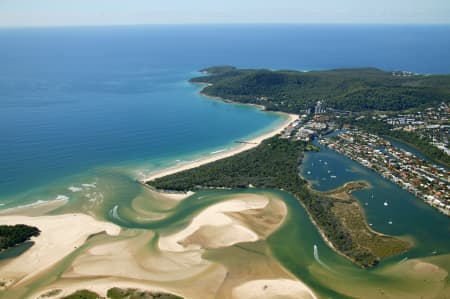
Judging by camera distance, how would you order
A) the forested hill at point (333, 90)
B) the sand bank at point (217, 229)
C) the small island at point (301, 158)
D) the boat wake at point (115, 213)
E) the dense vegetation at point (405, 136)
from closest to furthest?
the sand bank at point (217, 229), the small island at point (301, 158), the boat wake at point (115, 213), the dense vegetation at point (405, 136), the forested hill at point (333, 90)

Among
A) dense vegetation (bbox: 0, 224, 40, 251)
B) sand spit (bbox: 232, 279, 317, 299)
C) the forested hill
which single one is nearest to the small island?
the forested hill

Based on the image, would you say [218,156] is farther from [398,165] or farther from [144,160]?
[398,165]

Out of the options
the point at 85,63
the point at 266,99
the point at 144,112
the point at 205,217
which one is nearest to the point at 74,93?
the point at 144,112

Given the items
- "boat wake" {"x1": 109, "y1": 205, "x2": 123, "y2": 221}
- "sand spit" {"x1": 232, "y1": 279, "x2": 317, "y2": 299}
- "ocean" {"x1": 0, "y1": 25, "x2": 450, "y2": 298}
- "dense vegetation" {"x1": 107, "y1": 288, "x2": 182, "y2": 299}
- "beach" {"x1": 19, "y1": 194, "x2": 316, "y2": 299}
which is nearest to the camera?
"dense vegetation" {"x1": 107, "y1": 288, "x2": 182, "y2": 299}

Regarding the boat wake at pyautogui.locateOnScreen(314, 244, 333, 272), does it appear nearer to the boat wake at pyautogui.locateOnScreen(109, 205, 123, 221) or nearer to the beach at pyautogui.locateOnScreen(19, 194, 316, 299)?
the beach at pyautogui.locateOnScreen(19, 194, 316, 299)

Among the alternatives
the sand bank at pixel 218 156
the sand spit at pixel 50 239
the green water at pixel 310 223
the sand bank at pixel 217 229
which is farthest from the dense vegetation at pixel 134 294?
the sand bank at pixel 218 156

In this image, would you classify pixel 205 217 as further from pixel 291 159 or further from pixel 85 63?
pixel 85 63

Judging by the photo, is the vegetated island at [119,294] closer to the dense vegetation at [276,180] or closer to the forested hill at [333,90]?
the dense vegetation at [276,180]
